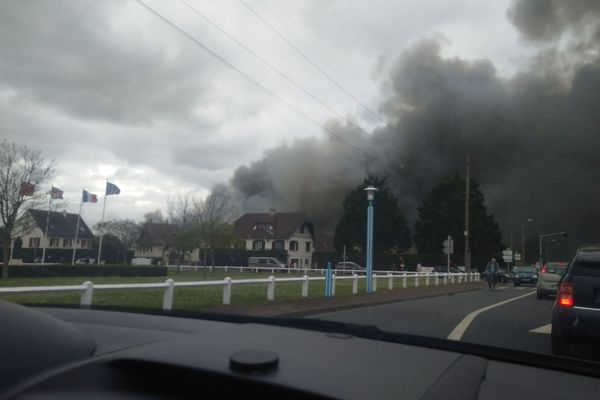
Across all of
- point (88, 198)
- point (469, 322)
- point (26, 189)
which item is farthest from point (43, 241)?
point (469, 322)

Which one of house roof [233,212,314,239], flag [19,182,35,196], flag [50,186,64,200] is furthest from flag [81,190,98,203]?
house roof [233,212,314,239]

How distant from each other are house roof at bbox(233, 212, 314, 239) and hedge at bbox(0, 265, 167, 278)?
33.3 meters

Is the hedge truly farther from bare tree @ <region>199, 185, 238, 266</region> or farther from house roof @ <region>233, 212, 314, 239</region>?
house roof @ <region>233, 212, 314, 239</region>

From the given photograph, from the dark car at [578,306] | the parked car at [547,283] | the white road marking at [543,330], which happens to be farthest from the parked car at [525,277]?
the dark car at [578,306]

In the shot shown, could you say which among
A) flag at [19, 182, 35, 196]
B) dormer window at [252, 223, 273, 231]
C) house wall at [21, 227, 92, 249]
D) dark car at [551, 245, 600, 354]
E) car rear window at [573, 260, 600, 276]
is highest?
dormer window at [252, 223, 273, 231]

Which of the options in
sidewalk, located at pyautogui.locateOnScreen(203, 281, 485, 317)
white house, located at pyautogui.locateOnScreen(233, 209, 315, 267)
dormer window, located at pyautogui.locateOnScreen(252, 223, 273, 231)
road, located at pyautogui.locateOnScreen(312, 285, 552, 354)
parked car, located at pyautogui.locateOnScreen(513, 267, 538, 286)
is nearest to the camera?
road, located at pyautogui.locateOnScreen(312, 285, 552, 354)

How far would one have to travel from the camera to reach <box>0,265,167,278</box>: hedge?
28.1m

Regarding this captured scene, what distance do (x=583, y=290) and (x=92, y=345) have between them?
20.8ft

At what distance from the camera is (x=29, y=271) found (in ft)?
92.7

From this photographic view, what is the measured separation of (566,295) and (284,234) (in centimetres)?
6208

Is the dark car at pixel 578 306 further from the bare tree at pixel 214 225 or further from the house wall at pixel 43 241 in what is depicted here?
the house wall at pixel 43 241

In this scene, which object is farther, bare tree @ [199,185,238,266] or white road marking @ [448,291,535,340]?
bare tree @ [199,185,238,266]

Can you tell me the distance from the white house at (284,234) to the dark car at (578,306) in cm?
5943

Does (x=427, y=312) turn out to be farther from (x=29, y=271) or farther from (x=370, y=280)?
(x=29, y=271)
